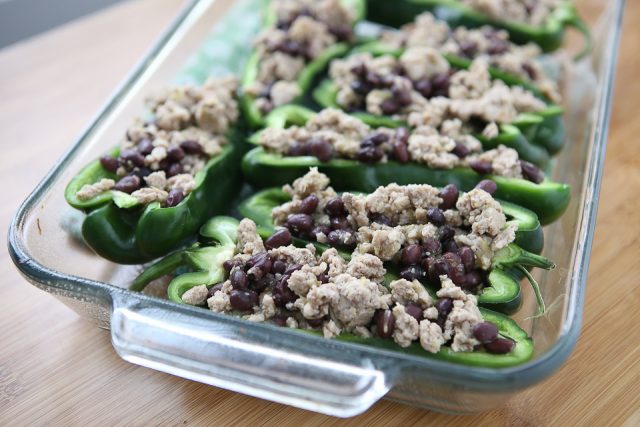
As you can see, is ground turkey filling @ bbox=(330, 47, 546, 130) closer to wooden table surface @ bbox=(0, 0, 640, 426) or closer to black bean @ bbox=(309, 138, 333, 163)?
black bean @ bbox=(309, 138, 333, 163)

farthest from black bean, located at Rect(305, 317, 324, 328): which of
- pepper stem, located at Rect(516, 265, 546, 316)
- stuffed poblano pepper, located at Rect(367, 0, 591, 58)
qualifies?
stuffed poblano pepper, located at Rect(367, 0, 591, 58)

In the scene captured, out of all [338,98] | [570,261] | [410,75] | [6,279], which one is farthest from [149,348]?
[410,75]

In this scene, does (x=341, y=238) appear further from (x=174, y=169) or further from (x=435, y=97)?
(x=435, y=97)

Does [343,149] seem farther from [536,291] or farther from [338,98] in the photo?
[536,291]

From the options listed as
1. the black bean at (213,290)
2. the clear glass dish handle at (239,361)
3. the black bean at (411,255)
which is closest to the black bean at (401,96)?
the black bean at (411,255)

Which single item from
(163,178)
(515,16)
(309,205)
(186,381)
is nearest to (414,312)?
(309,205)
